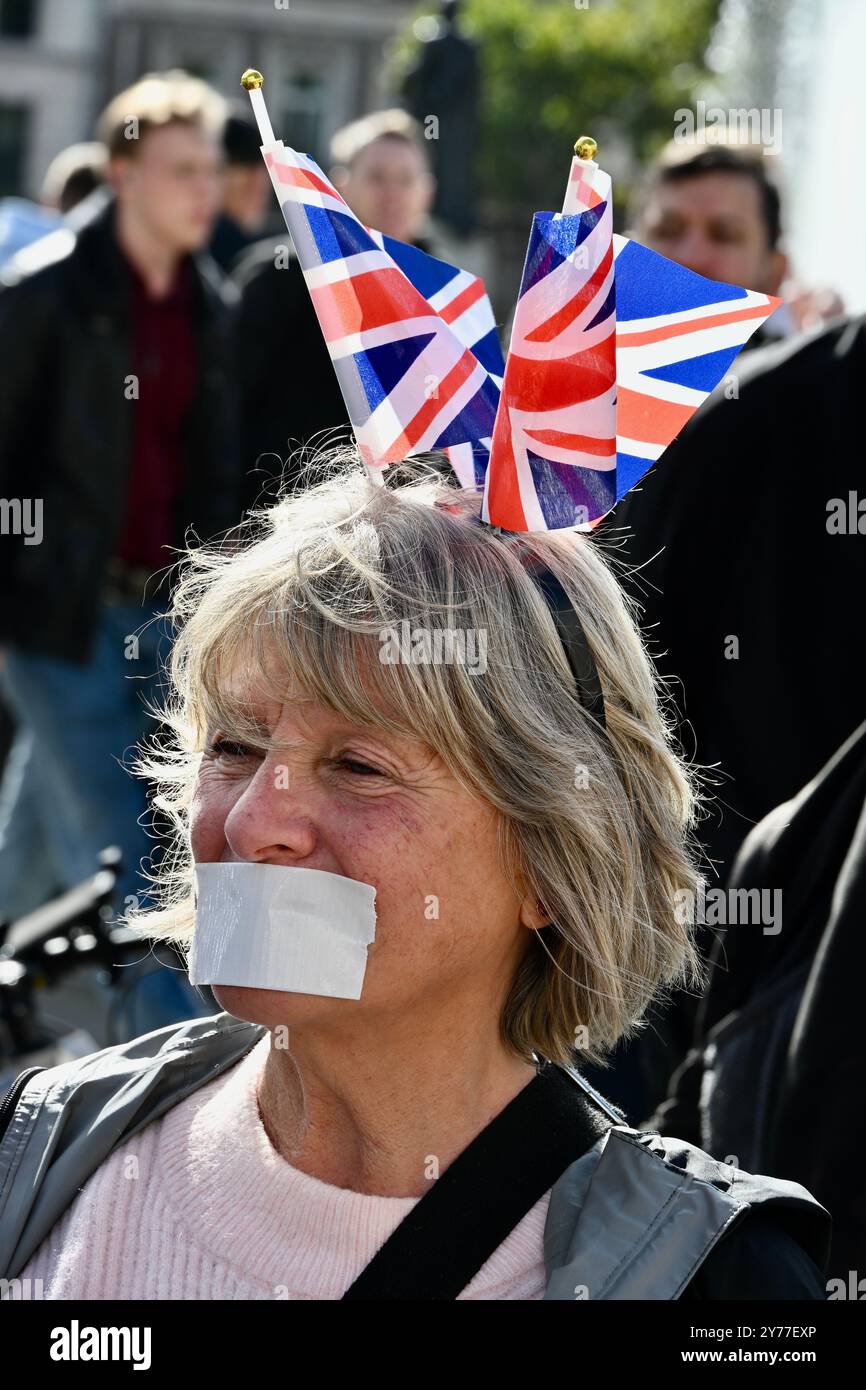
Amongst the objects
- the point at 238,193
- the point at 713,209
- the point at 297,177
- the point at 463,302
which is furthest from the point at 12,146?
the point at 297,177

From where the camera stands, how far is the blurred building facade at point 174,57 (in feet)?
150

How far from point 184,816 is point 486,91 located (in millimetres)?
46673

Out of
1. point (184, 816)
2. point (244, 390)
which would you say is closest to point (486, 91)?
point (244, 390)

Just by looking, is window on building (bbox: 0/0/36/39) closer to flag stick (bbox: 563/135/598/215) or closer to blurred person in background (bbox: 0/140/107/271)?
blurred person in background (bbox: 0/140/107/271)

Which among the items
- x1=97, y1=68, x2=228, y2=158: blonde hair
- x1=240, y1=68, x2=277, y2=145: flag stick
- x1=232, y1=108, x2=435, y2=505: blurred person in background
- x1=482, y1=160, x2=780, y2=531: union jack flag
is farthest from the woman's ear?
x1=97, y1=68, x2=228, y2=158: blonde hair

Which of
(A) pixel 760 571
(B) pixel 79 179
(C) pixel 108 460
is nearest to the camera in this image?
(A) pixel 760 571

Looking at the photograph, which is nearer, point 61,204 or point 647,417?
point 647,417

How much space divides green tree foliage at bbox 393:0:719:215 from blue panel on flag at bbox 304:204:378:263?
45.0 meters

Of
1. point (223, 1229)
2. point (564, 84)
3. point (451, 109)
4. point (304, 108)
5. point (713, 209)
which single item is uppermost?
point (564, 84)

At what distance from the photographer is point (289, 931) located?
5.62ft

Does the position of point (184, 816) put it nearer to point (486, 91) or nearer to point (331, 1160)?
point (331, 1160)

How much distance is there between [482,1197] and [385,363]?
811 mm

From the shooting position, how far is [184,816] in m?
2.21

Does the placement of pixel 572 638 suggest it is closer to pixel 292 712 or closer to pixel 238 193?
pixel 292 712
